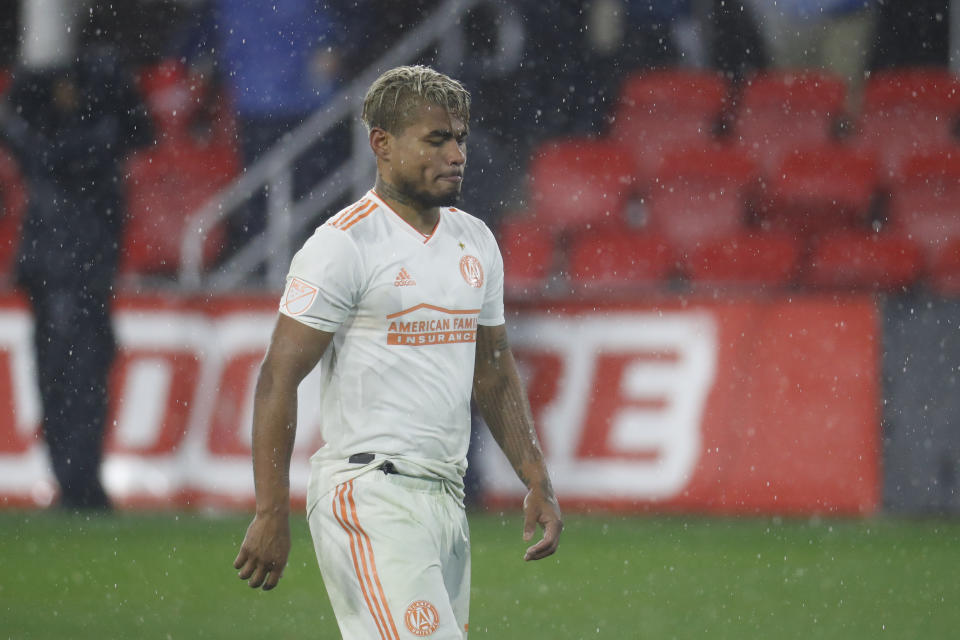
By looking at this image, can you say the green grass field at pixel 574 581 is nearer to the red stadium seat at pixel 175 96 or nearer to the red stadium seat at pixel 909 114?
the red stadium seat at pixel 909 114

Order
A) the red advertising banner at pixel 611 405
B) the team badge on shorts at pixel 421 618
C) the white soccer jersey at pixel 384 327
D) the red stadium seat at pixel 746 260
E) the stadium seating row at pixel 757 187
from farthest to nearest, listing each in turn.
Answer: the stadium seating row at pixel 757 187
the red stadium seat at pixel 746 260
the red advertising banner at pixel 611 405
the white soccer jersey at pixel 384 327
the team badge on shorts at pixel 421 618

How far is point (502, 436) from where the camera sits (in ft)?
13.4

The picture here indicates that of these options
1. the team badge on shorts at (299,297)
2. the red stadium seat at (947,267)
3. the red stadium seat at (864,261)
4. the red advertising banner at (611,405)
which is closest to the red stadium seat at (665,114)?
the red stadium seat at (864,261)

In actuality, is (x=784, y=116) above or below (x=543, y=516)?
below

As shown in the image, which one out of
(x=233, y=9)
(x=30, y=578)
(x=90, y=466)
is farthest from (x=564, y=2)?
(x=30, y=578)

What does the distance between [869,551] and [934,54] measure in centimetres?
653

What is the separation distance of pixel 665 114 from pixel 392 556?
30.0 feet

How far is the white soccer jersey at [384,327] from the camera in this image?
141 inches

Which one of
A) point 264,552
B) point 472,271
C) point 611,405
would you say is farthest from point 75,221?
point 264,552

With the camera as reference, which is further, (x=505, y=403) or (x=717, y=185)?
(x=717, y=185)

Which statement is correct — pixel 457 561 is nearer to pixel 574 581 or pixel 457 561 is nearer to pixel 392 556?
pixel 392 556

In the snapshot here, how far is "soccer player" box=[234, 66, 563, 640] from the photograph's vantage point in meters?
3.53

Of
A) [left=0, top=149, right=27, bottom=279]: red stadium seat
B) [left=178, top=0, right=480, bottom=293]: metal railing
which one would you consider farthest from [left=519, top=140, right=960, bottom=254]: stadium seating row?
[left=0, top=149, right=27, bottom=279]: red stadium seat

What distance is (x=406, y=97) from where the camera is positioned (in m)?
3.74
